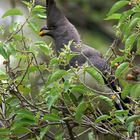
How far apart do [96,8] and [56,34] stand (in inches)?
82.4

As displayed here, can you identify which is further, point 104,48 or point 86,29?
point 86,29

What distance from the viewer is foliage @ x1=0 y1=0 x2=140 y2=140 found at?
3.20m

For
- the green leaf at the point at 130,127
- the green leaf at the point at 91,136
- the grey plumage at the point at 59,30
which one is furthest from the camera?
the grey plumage at the point at 59,30

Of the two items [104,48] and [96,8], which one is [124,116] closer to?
[104,48]

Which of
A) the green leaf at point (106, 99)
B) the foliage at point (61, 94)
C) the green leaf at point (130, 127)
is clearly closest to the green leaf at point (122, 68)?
the foliage at point (61, 94)

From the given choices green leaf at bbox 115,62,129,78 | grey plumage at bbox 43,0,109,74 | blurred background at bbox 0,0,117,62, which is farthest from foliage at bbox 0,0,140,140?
blurred background at bbox 0,0,117,62

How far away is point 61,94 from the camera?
10.8 feet

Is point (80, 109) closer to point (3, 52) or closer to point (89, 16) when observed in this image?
point (3, 52)

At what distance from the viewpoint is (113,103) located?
340cm

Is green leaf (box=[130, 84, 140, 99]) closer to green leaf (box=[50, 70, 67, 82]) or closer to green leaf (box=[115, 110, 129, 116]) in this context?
green leaf (box=[115, 110, 129, 116])

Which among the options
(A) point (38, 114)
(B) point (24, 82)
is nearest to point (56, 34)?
(B) point (24, 82)

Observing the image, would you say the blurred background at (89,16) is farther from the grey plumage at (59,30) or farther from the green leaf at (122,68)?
the green leaf at (122,68)

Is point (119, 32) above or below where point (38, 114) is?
above

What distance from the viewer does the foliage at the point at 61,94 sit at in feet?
10.5
